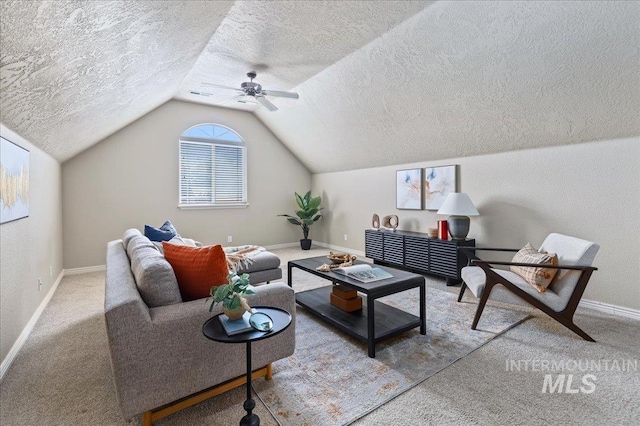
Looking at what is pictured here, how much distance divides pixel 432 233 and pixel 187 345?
12.5 ft

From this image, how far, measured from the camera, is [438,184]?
4.82m

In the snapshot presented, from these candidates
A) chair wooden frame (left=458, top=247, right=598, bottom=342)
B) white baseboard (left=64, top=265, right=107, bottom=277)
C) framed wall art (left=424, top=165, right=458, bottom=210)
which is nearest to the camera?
chair wooden frame (left=458, top=247, right=598, bottom=342)

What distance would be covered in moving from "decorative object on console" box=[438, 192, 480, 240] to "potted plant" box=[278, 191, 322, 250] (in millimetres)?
3205

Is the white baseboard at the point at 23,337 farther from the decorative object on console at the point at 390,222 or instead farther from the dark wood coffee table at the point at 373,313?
the decorative object on console at the point at 390,222

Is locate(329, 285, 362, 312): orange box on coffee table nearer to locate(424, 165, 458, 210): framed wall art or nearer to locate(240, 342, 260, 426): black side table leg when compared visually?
locate(240, 342, 260, 426): black side table leg

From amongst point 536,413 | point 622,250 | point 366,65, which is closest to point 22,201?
point 366,65

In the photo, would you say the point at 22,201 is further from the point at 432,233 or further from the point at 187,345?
the point at 432,233

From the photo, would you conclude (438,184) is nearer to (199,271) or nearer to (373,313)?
(373,313)

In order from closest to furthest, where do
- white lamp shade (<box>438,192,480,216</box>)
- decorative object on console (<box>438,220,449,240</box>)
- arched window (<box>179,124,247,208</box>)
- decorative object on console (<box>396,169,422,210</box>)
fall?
white lamp shade (<box>438,192,480,216</box>) → decorative object on console (<box>438,220,449,240</box>) → decorative object on console (<box>396,169,422,210</box>) → arched window (<box>179,124,247,208</box>)

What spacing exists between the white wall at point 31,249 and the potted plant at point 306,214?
159 inches

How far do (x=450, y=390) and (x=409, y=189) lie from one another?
3.75 meters

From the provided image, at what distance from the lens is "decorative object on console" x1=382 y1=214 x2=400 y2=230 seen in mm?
5242

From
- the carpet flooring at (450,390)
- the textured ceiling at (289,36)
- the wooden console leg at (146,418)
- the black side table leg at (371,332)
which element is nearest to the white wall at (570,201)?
the carpet flooring at (450,390)

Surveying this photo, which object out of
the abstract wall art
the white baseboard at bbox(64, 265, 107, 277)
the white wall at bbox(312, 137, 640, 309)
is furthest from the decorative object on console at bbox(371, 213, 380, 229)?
the white baseboard at bbox(64, 265, 107, 277)
